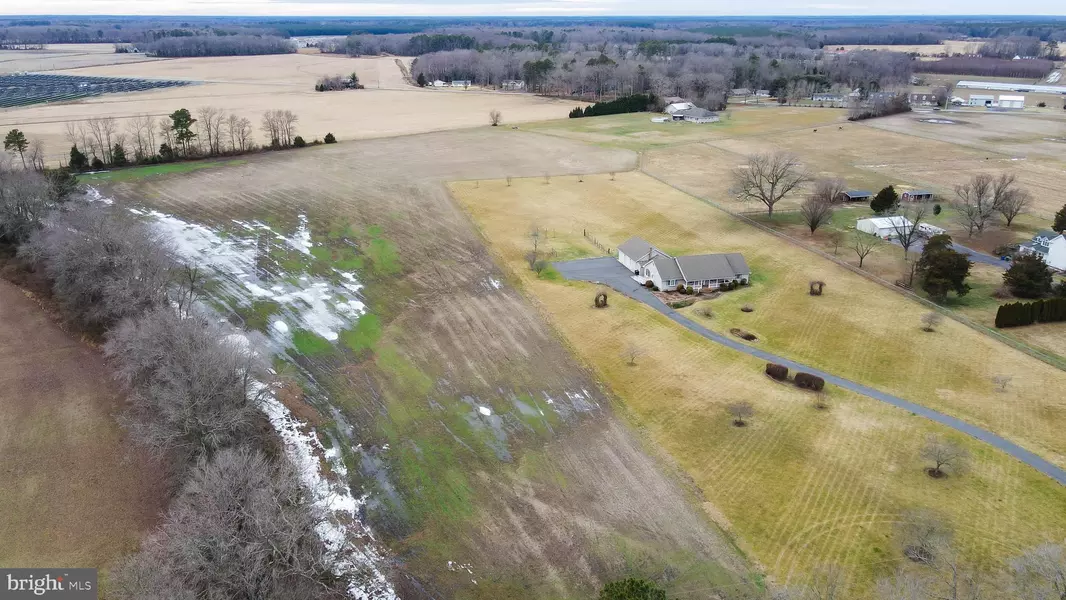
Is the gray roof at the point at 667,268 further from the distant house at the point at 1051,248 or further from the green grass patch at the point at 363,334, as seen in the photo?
the distant house at the point at 1051,248

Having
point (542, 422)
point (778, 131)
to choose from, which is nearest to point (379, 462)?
point (542, 422)

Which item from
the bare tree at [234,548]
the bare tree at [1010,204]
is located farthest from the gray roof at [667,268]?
the bare tree at [1010,204]

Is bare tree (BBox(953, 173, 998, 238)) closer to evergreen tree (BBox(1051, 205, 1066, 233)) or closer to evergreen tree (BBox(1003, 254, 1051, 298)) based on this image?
evergreen tree (BBox(1051, 205, 1066, 233))

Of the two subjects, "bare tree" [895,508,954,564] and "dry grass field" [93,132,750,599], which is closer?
"bare tree" [895,508,954,564]

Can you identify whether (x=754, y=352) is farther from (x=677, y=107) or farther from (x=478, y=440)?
(x=677, y=107)

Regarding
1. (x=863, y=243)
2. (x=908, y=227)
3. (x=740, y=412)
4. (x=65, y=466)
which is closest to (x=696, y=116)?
(x=908, y=227)

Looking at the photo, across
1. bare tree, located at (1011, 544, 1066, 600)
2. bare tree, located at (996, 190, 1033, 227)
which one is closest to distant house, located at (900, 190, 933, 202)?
bare tree, located at (996, 190, 1033, 227)
